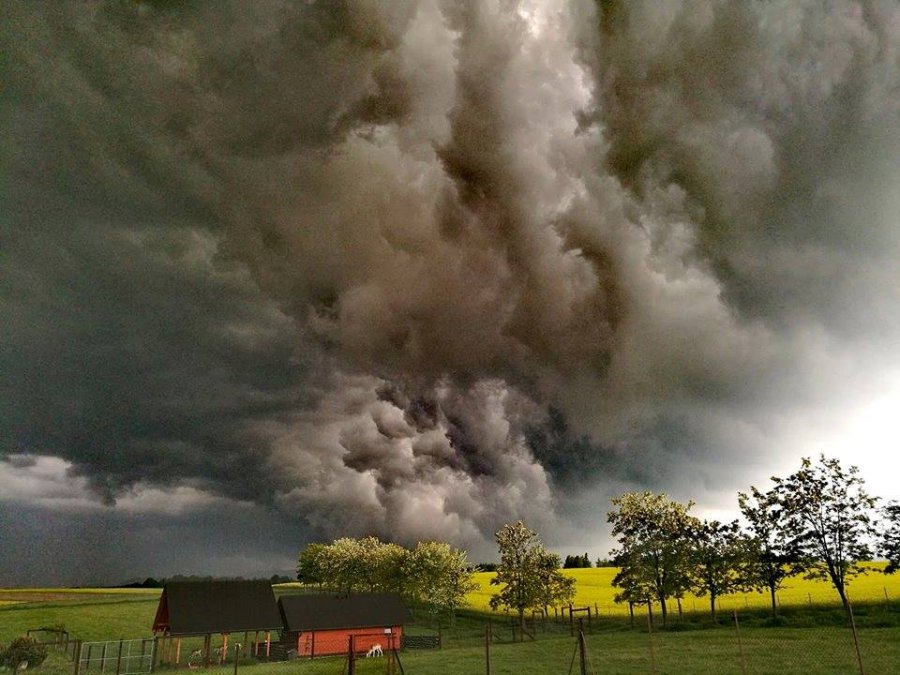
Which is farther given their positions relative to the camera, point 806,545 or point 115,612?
point 115,612

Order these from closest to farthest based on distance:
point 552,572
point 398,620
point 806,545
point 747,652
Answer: point 747,652
point 806,545
point 398,620
point 552,572

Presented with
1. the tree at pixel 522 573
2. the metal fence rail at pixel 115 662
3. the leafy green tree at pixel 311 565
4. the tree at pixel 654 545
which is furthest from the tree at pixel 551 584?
the leafy green tree at pixel 311 565

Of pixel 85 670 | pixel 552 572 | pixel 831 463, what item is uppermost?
pixel 831 463

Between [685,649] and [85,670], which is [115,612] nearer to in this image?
[85,670]

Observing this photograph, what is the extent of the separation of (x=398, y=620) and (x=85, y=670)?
3269cm

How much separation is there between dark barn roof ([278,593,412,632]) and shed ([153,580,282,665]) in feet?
5.91

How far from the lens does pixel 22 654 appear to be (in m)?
41.3

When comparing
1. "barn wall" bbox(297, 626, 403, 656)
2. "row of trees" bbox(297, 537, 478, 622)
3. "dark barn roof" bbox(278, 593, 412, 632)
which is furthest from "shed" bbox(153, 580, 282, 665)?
"row of trees" bbox(297, 537, 478, 622)

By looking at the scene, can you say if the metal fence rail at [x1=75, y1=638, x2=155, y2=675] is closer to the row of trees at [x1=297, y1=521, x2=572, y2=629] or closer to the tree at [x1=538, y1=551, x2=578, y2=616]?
the row of trees at [x1=297, y1=521, x2=572, y2=629]

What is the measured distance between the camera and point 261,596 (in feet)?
213

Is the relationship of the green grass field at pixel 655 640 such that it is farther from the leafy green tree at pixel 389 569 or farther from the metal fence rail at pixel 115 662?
the leafy green tree at pixel 389 569

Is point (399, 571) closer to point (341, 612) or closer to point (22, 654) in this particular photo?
point (341, 612)

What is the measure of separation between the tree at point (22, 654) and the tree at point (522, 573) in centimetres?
4511

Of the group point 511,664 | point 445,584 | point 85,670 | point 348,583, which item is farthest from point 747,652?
point 348,583
